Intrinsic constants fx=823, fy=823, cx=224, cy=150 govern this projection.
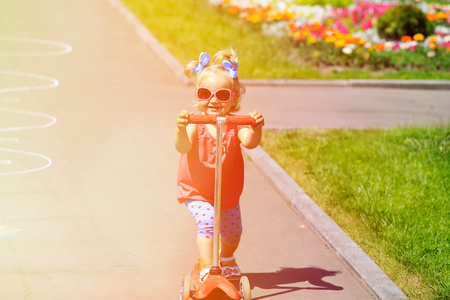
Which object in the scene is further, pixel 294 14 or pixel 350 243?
pixel 294 14

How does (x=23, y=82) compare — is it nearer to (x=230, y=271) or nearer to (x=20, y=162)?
(x=20, y=162)

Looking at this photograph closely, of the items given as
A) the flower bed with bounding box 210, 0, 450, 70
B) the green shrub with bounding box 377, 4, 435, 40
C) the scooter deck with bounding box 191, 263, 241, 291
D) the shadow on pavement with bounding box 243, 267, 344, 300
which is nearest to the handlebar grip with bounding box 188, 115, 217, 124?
the scooter deck with bounding box 191, 263, 241, 291

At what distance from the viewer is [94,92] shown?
36.5 ft

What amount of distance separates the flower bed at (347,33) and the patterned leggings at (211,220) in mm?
9245

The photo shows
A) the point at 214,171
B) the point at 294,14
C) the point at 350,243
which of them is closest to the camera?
the point at 214,171

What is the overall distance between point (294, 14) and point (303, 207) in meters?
10.7

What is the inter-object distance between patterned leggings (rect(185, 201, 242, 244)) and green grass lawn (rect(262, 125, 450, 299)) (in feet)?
3.74

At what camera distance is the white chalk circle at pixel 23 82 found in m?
11.2

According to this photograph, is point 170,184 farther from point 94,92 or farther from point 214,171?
point 94,92

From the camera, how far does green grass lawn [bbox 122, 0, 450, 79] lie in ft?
43.6

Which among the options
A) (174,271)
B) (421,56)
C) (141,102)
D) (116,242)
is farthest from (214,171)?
(421,56)

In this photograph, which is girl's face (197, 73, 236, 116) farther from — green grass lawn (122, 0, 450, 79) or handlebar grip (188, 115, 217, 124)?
green grass lawn (122, 0, 450, 79)

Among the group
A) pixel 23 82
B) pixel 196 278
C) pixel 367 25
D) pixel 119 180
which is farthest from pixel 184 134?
pixel 367 25

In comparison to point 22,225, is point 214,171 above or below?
above
